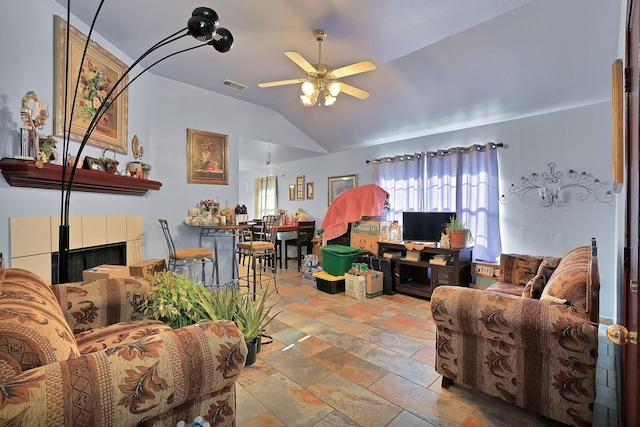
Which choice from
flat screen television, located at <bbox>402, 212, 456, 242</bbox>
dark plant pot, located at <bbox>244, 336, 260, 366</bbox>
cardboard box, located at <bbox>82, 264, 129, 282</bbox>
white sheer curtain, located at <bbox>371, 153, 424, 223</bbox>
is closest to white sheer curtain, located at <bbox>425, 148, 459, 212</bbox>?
white sheer curtain, located at <bbox>371, 153, 424, 223</bbox>

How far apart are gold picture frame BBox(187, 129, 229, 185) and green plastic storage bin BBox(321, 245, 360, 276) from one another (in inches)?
75.5

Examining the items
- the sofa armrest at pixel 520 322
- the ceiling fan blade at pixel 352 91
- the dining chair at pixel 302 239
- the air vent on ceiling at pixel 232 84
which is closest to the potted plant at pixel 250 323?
the sofa armrest at pixel 520 322

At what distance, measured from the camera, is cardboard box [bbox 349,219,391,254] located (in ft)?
14.9

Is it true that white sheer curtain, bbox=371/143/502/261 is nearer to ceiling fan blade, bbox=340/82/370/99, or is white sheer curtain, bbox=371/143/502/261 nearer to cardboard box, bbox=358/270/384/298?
cardboard box, bbox=358/270/384/298

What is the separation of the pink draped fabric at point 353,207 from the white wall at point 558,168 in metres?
1.24

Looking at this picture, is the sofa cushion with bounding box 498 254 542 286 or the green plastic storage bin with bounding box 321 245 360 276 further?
the green plastic storage bin with bounding box 321 245 360 276

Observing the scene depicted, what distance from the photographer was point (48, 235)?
231 centimetres

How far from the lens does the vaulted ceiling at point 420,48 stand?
2529 mm

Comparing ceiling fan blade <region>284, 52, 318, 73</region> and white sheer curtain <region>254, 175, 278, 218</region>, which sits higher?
ceiling fan blade <region>284, 52, 318, 73</region>

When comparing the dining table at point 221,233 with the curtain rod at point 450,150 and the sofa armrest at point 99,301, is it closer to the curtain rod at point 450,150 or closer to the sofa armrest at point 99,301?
the sofa armrest at point 99,301

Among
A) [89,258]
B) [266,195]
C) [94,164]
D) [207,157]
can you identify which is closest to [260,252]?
[207,157]

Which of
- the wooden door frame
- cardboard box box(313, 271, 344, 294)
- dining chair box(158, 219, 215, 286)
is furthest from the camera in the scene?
cardboard box box(313, 271, 344, 294)

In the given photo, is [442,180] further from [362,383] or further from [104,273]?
[104,273]

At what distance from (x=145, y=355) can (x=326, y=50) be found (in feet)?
10.7
